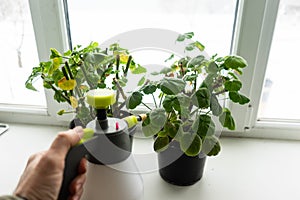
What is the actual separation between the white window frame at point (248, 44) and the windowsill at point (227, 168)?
0.16 ft

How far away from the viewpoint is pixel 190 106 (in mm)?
625

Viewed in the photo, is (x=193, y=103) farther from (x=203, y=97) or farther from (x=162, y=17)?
(x=162, y=17)

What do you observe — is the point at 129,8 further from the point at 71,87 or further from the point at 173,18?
the point at 71,87

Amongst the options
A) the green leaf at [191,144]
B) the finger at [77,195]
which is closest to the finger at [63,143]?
the finger at [77,195]

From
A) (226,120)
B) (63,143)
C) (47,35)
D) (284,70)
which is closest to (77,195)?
(63,143)

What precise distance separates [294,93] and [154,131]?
0.56 metres

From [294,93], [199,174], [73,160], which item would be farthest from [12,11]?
[294,93]

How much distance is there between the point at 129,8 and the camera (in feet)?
2.65

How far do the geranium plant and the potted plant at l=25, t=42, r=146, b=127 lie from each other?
0.21 feet

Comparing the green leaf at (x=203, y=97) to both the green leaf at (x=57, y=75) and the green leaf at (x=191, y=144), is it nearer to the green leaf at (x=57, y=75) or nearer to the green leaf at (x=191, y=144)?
the green leaf at (x=191, y=144)

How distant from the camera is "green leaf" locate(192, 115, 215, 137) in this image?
59cm

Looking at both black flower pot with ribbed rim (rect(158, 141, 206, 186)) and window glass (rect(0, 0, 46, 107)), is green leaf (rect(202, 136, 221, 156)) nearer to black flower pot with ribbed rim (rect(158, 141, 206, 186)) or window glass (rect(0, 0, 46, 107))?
black flower pot with ribbed rim (rect(158, 141, 206, 186))

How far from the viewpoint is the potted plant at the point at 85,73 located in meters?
0.59

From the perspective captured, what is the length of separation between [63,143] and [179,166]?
31 centimetres
